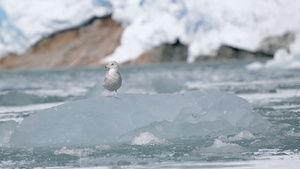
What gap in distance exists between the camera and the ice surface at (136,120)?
7.72 meters

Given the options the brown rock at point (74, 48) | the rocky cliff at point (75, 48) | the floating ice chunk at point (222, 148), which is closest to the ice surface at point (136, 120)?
the floating ice chunk at point (222, 148)

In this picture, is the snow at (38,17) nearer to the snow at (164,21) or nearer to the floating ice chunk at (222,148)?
the snow at (164,21)

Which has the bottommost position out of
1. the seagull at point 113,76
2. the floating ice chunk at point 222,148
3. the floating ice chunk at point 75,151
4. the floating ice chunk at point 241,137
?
the floating ice chunk at point 222,148

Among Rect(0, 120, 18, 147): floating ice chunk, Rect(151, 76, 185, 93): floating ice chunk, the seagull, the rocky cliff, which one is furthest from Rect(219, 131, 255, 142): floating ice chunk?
the rocky cliff

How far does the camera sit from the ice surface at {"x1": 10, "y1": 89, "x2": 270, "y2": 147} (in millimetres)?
7723

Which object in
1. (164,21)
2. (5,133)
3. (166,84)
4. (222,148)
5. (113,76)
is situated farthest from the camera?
(164,21)

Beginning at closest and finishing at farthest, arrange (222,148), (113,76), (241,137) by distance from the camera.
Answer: (222,148) < (241,137) < (113,76)

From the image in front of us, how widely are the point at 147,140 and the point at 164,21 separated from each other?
3109 inches

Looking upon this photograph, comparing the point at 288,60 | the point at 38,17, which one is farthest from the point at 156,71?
the point at 38,17

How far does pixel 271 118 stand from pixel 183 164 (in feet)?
13.4

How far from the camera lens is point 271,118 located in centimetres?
1005

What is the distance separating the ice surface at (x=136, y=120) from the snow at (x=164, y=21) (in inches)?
2505

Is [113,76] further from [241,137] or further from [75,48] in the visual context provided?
[75,48]

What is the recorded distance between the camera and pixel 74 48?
12056 cm
